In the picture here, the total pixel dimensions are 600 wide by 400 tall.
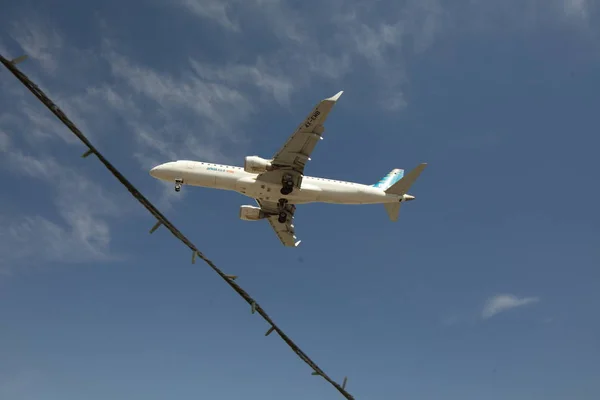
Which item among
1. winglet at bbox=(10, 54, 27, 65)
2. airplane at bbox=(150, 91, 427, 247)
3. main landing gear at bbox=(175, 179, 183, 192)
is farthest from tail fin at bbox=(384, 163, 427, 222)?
winglet at bbox=(10, 54, 27, 65)

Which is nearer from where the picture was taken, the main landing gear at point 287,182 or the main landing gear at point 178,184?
the main landing gear at point 287,182

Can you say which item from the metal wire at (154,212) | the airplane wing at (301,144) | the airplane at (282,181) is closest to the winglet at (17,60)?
the metal wire at (154,212)

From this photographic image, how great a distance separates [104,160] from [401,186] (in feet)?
126

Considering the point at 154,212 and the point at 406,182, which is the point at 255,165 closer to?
the point at 406,182

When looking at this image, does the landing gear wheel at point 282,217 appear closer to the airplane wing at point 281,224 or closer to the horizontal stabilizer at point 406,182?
the airplane wing at point 281,224

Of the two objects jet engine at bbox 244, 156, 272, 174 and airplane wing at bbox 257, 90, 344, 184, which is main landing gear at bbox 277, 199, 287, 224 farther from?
jet engine at bbox 244, 156, 272, 174

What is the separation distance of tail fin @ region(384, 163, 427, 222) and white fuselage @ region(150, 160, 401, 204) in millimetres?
549

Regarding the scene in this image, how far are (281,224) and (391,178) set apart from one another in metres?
12.1

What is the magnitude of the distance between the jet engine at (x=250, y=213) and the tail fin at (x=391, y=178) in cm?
1194

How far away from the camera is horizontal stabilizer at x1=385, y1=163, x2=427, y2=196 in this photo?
139 feet

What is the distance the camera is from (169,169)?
45.0 metres

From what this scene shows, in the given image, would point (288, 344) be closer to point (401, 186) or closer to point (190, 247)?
point (190, 247)

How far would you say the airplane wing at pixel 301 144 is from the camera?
38375mm

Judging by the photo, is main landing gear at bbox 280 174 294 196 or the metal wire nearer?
the metal wire
